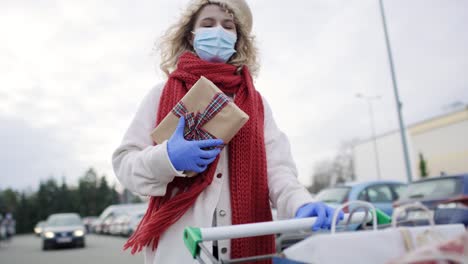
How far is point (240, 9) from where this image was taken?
6.90ft

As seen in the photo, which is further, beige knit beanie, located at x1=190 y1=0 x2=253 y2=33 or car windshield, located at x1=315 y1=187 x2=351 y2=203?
car windshield, located at x1=315 y1=187 x2=351 y2=203

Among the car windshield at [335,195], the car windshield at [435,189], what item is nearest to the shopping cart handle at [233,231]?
the car windshield at [435,189]

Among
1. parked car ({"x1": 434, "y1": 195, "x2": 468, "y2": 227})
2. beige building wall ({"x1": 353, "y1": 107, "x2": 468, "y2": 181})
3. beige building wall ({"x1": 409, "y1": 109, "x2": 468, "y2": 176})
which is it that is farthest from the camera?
beige building wall ({"x1": 353, "y1": 107, "x2": 468, "y2": 181})

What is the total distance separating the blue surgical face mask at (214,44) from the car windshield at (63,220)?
49.5 ft

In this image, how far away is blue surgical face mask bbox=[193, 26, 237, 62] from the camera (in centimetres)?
200

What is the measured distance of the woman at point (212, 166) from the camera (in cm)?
156

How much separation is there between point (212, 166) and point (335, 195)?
6394 mm

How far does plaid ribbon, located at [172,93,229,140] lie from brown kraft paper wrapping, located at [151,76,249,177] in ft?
0.04

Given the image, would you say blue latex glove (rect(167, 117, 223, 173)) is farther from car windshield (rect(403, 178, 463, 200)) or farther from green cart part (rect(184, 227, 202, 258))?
car windshield (rect(403, 178, 463, 200))

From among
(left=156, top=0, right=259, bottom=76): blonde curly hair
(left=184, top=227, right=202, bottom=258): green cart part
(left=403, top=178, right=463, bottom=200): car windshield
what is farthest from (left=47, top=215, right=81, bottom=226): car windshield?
(left=184, top=227, right=202, bottom=258): green cart part

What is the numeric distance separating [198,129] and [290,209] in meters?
0.51

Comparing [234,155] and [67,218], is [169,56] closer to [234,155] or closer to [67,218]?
[234,155]

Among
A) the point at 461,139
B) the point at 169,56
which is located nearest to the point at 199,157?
the point at 169,56

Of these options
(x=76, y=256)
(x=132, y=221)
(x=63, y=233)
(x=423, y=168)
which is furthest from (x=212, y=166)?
(x=423, y=168)
